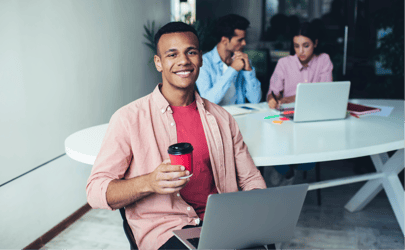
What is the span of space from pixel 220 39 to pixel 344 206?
1705mm

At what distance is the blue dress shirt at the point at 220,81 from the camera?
2396 millimetres

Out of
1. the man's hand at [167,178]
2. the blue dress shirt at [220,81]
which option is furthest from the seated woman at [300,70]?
the man's hand at [167,178]

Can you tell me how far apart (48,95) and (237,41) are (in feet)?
4.86

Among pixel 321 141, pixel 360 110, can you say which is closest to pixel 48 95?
pixel 321 141

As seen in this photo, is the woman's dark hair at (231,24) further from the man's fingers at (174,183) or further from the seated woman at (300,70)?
the man's fingers at (174,183)

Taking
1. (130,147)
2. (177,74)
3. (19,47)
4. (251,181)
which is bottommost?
(251,181)

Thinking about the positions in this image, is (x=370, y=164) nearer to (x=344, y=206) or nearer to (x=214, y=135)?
(x=344, y=206)

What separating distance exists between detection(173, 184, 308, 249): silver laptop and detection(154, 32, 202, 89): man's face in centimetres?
53

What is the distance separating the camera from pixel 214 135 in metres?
1.30

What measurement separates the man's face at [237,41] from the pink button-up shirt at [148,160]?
4.94ft

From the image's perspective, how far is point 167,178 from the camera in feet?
3.01

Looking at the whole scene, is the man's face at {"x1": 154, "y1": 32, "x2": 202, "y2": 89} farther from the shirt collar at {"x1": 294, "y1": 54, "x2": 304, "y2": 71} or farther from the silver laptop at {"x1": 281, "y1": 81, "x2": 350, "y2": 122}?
the shirt collar at {"x1": 294, "y1": 54, "x2": 304, "y2": 71}

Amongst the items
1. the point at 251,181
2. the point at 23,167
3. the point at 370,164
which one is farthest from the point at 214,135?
the point at 370,164

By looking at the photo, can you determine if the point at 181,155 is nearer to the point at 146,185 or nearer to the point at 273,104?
the point at 146,185
